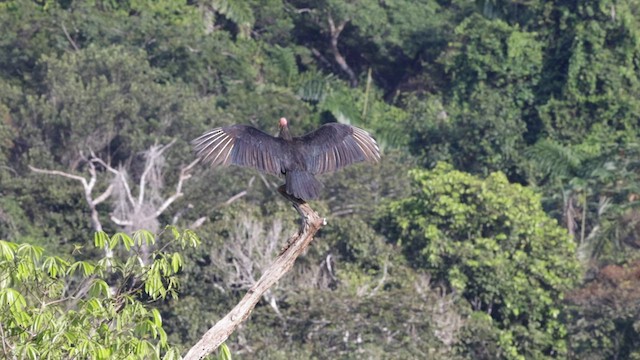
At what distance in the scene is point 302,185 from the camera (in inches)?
377

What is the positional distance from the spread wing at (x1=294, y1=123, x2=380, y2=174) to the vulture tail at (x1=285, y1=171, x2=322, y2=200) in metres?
0.18

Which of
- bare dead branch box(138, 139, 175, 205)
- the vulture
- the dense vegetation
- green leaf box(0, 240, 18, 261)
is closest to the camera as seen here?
green leaf box(0, 240, 18, 261)

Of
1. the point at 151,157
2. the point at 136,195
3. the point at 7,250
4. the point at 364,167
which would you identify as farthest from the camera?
the point at 364,167

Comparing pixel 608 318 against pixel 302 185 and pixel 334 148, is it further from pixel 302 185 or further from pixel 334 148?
pixel 302 185

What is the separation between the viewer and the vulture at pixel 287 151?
9805mm

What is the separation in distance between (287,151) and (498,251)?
11749 millimetres

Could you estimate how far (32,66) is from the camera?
28.7 metres

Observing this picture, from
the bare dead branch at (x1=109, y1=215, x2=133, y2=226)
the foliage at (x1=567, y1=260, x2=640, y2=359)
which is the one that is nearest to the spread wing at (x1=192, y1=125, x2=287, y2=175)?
the foliage at (x1=567, y1=260, x2=640, y2=359)

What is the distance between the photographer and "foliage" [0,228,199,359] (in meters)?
7.58

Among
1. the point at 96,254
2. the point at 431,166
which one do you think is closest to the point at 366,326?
the point at 96,254

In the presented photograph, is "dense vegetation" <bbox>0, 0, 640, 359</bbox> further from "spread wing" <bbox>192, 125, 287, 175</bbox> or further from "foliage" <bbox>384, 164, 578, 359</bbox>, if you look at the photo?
"spread wing" <bbox>192, 125, 287, 175</bbox>

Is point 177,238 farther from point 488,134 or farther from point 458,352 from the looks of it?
point 488,134

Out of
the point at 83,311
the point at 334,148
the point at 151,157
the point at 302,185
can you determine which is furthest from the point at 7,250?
the point at 151,157

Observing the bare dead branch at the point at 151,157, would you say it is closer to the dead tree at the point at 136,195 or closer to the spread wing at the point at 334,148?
the dead tree at the point at 136,195
